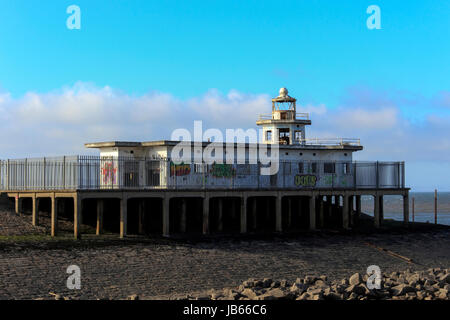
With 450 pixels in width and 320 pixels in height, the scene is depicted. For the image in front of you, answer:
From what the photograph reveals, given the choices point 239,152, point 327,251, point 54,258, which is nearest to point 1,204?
point 54,258

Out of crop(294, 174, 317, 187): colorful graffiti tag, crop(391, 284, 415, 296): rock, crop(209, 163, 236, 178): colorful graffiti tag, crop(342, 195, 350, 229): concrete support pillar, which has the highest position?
A: crop(209, 163, 236, 178): colorful graffiti tag

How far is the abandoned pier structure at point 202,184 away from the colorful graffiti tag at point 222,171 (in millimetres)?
64

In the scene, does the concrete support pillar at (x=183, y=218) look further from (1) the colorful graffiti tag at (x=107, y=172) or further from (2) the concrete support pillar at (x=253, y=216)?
(2) the concrete support pillar at (x=253, y=216)

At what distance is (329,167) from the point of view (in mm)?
44094

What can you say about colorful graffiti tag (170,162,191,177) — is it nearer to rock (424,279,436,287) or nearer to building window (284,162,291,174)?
building window (284,162,291,174)

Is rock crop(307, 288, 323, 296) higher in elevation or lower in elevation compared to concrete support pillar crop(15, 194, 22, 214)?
lower

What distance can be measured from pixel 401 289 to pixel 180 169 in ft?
58.6

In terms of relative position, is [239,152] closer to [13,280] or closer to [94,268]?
[94,268]

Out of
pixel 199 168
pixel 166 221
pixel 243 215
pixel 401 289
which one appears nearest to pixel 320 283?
pixel 401 289

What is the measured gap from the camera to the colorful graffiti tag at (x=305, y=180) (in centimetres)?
4262

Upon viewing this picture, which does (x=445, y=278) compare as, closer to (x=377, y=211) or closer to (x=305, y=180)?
(x=305, y=180)

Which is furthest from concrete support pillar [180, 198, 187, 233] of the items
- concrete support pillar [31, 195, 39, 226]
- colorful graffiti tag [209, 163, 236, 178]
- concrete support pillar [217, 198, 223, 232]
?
concrete support pillar [31, 195, 39, 226]

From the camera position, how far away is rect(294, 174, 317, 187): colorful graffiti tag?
42625 millimetres

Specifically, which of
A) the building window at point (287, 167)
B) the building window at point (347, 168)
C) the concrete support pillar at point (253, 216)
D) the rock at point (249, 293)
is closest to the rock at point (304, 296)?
the rock at point (249, 293)
